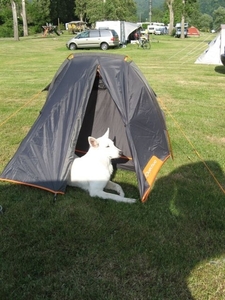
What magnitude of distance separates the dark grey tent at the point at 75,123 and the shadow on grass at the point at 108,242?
25 centimetres

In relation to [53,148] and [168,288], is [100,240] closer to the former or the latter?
[168,288]

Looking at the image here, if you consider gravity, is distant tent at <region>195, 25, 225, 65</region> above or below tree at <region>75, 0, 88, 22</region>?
below

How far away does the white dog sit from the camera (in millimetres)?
3915

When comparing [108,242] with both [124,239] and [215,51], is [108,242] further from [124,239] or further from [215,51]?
[215,51]

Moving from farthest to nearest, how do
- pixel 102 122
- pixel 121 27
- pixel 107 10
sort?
pixel 107 10, pixel 121 27, pixel 102 122

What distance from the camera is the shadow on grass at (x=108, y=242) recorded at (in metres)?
2.69

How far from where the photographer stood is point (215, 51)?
51.1 ft

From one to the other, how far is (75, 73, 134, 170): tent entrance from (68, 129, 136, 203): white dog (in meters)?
0.94

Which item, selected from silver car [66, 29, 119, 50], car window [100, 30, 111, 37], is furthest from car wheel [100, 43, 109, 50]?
car window [100, 30, 111, 37]

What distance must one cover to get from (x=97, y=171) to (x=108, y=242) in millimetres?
1003

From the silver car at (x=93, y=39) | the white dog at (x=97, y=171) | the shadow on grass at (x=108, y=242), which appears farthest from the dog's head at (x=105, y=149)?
the silver car at (x=93, y=39)

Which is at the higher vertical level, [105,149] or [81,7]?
[81,7]

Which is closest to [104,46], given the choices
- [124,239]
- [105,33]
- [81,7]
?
[105,33]

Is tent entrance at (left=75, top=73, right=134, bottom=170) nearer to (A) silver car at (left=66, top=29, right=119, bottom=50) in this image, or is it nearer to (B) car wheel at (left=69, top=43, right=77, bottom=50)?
(A) silver car at (left=66, top=29, right=119, bottom=50)
